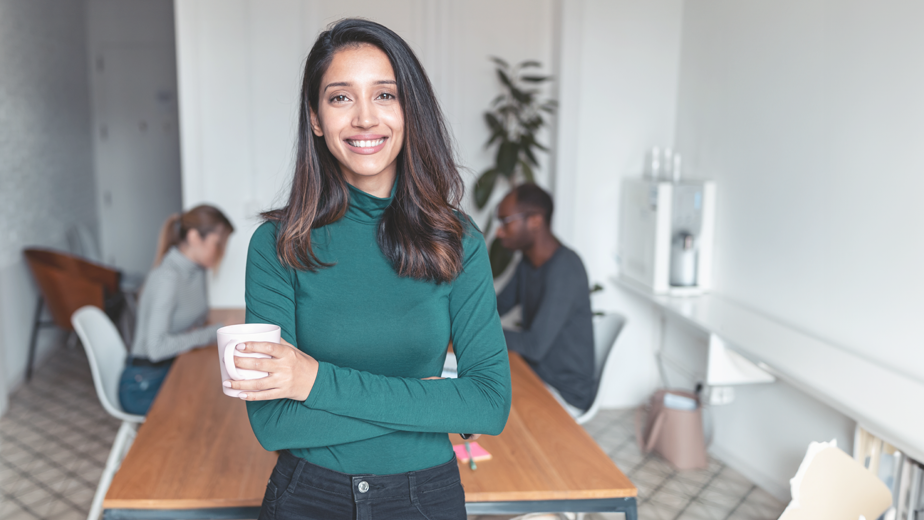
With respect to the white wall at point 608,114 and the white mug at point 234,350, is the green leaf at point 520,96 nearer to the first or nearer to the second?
the white wall at point 608,114

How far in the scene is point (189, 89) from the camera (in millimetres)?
3592

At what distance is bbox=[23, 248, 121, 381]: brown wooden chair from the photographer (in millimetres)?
4402

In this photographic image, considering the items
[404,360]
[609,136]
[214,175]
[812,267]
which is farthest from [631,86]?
[404,360]

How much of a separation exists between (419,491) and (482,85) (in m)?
3.11

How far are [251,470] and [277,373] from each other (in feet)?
2.82

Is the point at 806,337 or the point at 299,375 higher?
the point at 299,375

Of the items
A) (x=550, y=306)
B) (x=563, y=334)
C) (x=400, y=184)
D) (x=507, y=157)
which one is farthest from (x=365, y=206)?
(x=507, y=157)

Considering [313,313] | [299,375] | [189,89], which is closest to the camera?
[299,375]

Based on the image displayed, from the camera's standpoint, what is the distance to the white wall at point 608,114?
372 cm

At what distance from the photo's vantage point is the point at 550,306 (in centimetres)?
280

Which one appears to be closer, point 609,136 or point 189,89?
point 189,89

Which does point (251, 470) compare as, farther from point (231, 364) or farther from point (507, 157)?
point (507, 157)

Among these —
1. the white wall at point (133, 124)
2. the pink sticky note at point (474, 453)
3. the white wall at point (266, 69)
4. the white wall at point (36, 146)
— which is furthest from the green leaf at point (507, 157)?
the white wall at point (133, 124)

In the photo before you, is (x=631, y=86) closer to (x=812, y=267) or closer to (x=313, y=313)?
(x=812, y=267)
